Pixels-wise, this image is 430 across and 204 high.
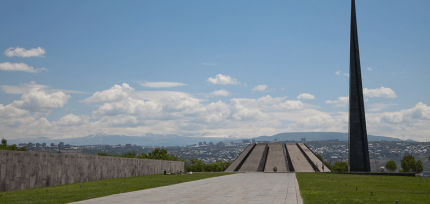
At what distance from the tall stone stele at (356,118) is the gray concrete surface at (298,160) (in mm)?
10205

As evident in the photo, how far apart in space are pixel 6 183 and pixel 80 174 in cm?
756

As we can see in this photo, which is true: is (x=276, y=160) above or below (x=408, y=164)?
above

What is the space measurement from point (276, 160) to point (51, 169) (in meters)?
41.7

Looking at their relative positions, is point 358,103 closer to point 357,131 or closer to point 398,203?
point 357,131

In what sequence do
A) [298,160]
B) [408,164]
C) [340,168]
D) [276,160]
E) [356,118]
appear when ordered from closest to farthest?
[356,118] → [298,160] → [276,160] → [408,164] → [340,168]

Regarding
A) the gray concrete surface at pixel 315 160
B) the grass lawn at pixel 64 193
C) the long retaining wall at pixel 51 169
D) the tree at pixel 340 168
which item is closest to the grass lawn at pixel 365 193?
the grass lawn at pixel 64 193

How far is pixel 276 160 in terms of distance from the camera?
5481 cm

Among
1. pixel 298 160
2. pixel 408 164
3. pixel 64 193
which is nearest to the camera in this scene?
pixel 64 193

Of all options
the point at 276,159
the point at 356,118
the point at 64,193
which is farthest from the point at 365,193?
the point at 276,159

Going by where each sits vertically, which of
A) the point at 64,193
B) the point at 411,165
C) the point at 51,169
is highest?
the point at 51,169

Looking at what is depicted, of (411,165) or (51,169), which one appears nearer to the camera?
(51,169)

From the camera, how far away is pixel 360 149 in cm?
3784

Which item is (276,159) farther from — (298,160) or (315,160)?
(315,160)

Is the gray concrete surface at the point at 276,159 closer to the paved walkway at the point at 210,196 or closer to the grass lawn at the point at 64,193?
the paved walkway at the point at 210,196
